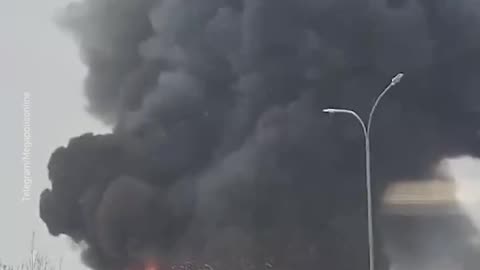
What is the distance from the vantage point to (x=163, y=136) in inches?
→ 2034

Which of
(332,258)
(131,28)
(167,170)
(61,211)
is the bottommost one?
(332,258)

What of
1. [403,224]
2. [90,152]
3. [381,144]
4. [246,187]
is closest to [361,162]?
[381,144]

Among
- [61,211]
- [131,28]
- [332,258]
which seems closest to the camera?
[332,258]

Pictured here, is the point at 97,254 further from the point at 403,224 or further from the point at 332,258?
the point at 403,224

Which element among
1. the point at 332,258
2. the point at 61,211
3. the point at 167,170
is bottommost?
the point at 332,258

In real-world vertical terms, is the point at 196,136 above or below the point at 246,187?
above

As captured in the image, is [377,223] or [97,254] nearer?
[377,223]

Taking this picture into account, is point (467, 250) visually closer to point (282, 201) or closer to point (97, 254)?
point (282, 201)

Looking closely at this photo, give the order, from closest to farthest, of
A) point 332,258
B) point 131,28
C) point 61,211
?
point 332,258 < point 61,211 < point 131,28

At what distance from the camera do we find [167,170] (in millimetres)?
51469

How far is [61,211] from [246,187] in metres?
13.0

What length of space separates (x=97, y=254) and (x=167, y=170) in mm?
7498

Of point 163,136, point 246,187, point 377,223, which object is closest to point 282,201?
point 246,187

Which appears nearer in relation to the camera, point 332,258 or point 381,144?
point 332,258
